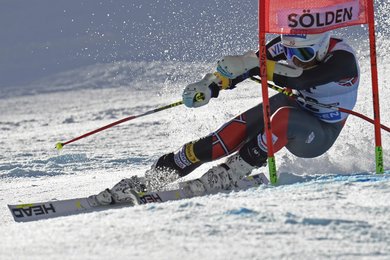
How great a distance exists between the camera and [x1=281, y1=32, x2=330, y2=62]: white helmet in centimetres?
473

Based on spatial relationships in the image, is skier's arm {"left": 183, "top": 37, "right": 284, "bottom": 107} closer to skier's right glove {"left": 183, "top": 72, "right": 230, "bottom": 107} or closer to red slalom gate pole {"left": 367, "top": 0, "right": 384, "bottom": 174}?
skier's right glove {"left": 183, "top": 72, "right": 230, "bottom": 107}

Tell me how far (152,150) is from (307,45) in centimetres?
362

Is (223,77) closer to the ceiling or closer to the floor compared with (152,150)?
closer to the ceiling

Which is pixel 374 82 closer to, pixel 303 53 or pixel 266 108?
pixel 303 53

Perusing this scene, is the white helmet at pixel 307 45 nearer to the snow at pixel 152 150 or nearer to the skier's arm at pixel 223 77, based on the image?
the skier's arm at pixel 223 77

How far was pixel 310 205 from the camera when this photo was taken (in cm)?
356

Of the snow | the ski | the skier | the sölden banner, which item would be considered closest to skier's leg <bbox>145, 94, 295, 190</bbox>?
the skier

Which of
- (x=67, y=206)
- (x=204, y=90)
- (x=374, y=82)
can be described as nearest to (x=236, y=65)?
(x=204, y=90)

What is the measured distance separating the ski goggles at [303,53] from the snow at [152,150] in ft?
2.29

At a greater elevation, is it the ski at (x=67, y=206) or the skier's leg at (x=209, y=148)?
the skier's leg at (x=209, y=148)

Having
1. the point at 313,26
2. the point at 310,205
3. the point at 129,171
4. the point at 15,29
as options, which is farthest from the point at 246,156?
the point at 15,29

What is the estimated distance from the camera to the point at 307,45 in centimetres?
475

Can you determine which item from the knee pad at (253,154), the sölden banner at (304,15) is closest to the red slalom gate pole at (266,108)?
the sölden banner at (304,15)

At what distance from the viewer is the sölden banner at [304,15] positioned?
4.59 m
